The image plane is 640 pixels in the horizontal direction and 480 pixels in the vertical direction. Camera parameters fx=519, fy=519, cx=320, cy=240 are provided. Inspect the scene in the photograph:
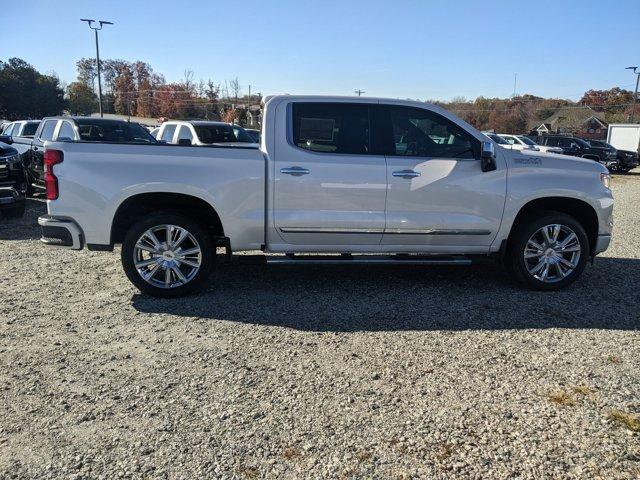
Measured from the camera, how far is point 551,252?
551 cm

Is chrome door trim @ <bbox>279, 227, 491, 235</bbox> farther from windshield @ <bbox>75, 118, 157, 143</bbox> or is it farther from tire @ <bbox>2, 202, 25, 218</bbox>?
windshield @ <bbox>75, 118, 157, 143</bbox>

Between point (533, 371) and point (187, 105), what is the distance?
74416 millimetres

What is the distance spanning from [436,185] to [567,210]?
1681 mm

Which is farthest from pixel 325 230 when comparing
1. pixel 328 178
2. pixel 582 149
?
pixel 582 149

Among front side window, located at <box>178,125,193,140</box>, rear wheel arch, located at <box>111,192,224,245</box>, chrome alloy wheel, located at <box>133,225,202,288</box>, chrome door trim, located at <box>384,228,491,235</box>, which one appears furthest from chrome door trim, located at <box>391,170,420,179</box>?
front side window, located at <box>178,125,193,140</box>

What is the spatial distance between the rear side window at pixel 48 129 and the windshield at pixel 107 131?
1067mm

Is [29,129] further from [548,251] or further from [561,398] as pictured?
[561,398]

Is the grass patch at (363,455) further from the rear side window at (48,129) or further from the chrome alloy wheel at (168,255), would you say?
the rear side window at (48,129)

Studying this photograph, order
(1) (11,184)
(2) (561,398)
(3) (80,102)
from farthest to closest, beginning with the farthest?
(3) (80,102) → (1) (11,184) → (2) (561,398)

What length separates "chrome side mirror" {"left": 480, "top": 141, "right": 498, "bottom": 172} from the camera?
513 cm

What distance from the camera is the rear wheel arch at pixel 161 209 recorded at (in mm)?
5062

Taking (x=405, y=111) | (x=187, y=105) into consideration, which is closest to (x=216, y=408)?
(x=405, y=111)

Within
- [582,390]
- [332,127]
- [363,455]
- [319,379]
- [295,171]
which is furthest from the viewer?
[332,127]

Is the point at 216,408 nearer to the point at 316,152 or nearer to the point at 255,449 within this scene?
the point at 255,449
